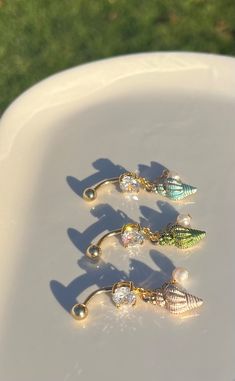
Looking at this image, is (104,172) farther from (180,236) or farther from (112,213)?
(180,236)

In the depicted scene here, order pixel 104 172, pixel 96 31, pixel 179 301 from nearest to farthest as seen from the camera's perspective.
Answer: pixel 179 301 → pixel 104 172 → pixel 96 31

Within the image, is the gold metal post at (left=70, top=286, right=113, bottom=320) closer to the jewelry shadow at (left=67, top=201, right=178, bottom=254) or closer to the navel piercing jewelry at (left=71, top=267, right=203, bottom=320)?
the navel piercing jewelry at (left=71, top=267, right=203, bottom=320)

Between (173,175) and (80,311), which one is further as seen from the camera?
(173,175)

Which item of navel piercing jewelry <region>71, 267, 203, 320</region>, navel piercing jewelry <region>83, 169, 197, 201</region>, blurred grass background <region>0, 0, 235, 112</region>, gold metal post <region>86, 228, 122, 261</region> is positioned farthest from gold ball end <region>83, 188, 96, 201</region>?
blurred grass background <region>0, 0, 235, 112</region>

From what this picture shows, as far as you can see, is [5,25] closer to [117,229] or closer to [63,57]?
[63,57]

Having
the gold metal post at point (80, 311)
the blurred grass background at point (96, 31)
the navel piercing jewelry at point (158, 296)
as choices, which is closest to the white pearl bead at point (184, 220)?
the navel piercing jewelry at point (158, 296)

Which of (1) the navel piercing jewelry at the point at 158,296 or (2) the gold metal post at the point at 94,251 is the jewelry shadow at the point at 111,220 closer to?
(2) the gold metal post at the point at 94,251

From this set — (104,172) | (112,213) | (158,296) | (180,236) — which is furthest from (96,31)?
(158,296)

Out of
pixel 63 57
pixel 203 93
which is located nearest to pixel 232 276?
pixel 203 93
